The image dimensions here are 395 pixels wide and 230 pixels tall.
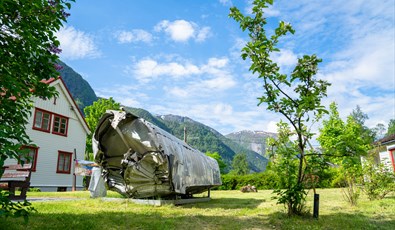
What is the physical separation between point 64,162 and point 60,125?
10.2 ft

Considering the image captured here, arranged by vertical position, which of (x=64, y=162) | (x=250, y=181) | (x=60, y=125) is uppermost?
(x=60, y=125)

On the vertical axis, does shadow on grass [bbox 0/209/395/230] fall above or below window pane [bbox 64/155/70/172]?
below

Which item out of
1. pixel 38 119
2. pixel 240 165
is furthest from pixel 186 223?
pixel 240 165

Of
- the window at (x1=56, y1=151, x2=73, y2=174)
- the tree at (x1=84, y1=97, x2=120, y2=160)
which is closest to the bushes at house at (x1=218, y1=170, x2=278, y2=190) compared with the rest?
the window at (x1=56, y1=151, x2=73, y2=174)

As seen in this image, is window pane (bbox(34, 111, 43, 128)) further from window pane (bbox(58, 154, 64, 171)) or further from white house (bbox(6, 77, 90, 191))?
window pane (bbox(58, 154, 64, 171))

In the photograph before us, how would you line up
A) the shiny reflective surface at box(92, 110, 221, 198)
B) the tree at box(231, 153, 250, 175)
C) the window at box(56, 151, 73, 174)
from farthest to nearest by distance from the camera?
the tree at box(231, 153, 250, 175)
the window at box(56, 151, 73, 174)
the shiny reflective surface at box(92, 110, 221, 198)

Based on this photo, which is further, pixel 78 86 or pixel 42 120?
pixel 78 86

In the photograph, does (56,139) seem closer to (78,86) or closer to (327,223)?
(327,223)

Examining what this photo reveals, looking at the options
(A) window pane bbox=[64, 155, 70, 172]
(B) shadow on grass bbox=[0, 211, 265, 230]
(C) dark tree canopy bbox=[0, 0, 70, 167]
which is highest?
(C) dark tree canopy bbox=[0, 0, 70, 167]

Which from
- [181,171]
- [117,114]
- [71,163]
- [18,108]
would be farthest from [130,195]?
[71,163]

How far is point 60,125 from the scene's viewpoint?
24.5 meters

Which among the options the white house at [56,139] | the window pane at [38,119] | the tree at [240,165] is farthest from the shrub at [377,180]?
the tree at [240,165]

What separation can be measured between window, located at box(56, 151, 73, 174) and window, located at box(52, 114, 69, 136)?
1.71m

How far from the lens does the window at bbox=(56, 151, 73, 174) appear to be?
954 inches
